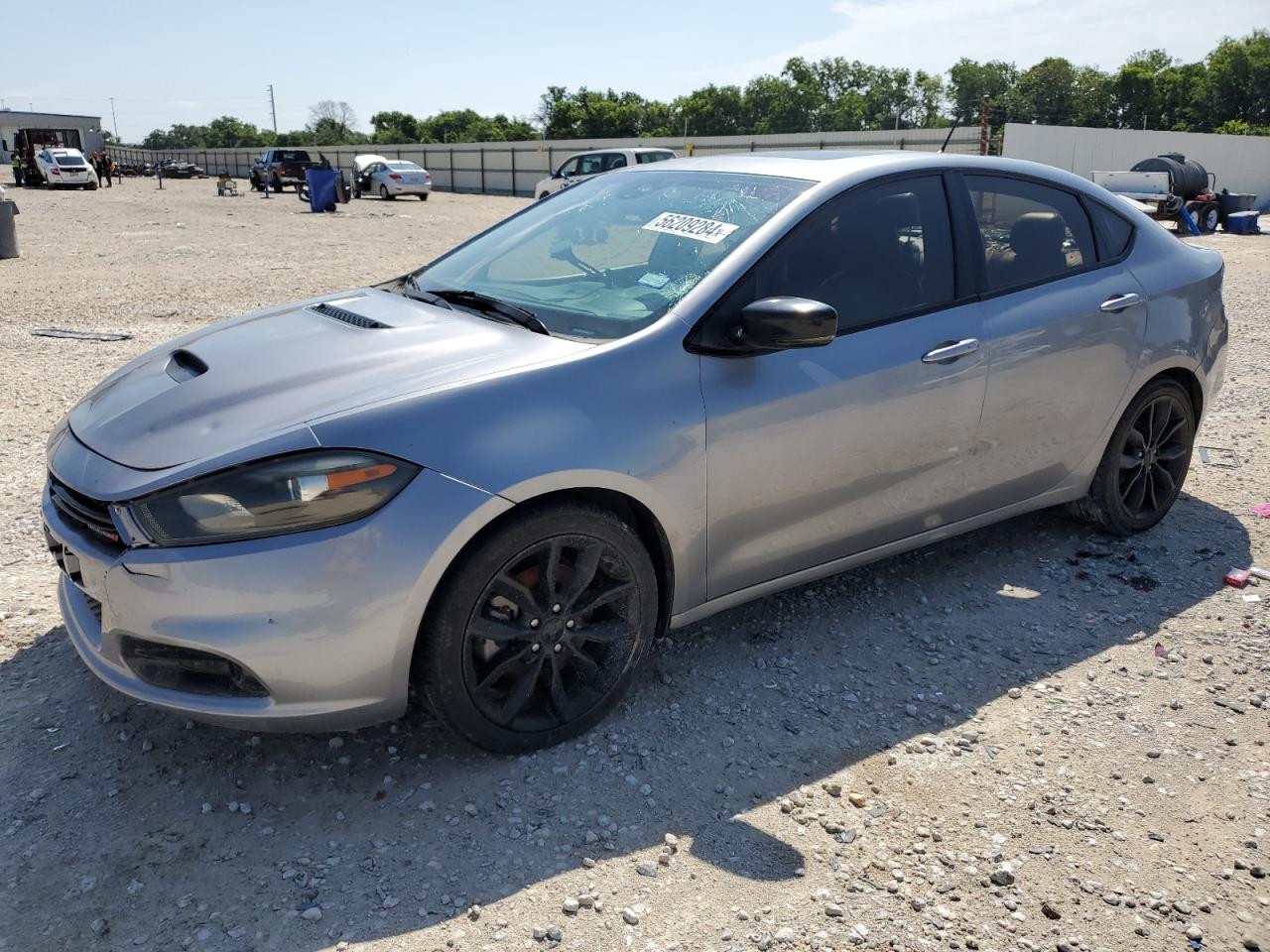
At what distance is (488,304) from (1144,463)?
309 centimetres

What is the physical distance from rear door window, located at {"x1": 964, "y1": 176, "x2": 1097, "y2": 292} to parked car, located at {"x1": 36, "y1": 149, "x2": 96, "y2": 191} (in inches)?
1799

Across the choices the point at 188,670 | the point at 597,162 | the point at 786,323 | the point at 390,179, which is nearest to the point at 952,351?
the point at 786,323

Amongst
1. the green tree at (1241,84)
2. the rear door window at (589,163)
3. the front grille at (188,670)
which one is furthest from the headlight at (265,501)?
the green tree at (1241,84)

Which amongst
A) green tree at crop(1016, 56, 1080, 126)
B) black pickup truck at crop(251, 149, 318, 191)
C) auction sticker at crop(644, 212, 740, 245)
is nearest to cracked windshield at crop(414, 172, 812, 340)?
auction sticker at crop(644, 212, 740, 245)

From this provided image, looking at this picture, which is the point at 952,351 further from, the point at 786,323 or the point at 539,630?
the point at 539,630

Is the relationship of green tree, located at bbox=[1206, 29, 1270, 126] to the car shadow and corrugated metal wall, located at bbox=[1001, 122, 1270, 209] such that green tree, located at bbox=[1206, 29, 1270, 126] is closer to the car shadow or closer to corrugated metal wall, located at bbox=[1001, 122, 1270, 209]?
corrugated metal wall, located at bbox=[1001, 122, 1270, 209]

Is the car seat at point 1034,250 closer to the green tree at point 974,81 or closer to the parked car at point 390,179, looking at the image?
the parked car at point 390,179

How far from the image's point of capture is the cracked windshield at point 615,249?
323 cm

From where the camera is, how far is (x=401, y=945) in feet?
7.63

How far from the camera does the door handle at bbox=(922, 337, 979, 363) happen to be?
3.54 m

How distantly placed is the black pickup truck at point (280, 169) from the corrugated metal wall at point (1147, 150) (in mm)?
27025

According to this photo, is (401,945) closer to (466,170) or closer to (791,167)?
(791,167)

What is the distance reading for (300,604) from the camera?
2490mm

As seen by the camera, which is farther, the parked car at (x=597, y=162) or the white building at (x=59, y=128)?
the white building at (x=59, y=128)
